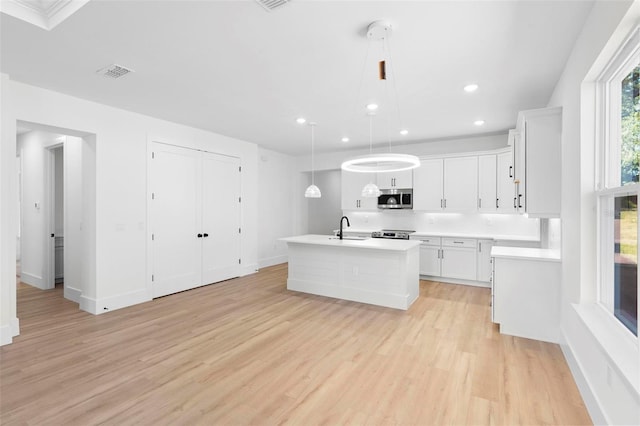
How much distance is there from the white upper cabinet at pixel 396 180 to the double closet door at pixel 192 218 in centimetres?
321

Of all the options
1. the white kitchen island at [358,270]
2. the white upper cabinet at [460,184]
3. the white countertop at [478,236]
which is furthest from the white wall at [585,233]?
the white upper cabinet at [460,184]

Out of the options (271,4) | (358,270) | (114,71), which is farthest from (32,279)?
(271,4)

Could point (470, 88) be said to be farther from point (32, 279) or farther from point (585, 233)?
point (32, 279)

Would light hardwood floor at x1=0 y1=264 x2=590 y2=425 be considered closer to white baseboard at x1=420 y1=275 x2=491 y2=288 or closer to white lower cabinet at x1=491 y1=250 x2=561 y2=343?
white lower cabinet at x1=491 y1=250 x2=561 y2=343

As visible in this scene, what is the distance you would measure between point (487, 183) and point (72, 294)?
24.5 ft

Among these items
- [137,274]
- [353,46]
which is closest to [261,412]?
→ [353,46]

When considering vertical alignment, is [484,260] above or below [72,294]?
above

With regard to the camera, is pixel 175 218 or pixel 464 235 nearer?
pixel 175 218

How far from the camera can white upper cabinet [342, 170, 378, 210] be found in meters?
7.21

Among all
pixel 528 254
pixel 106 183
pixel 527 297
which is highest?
pixel 106 183

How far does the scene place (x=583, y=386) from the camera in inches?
91.0

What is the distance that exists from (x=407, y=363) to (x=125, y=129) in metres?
4.90

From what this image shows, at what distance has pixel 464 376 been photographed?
2.62 metres

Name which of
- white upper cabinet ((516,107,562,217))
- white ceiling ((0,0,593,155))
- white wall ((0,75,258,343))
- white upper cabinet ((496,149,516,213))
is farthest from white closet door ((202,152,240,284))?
white upper cabinet ((496,149,516,213))
